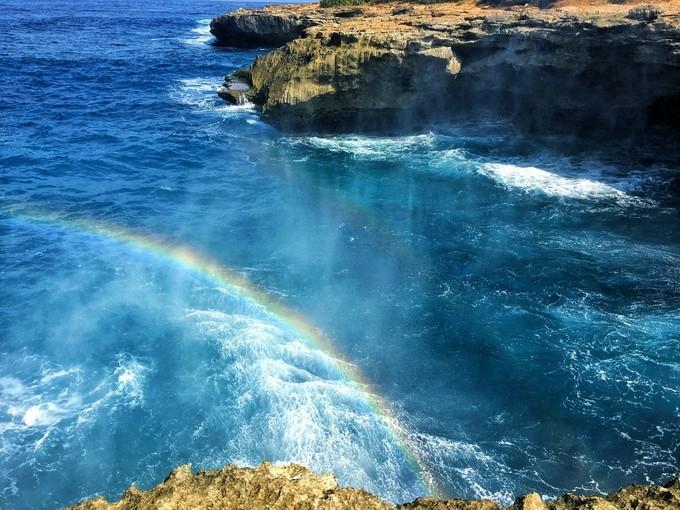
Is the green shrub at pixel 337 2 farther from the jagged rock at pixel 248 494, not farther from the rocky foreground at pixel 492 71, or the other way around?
the jagged rock at pixel 248 494

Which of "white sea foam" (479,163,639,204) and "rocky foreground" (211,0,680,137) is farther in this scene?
"rocky foreground" (211,0,680,137)

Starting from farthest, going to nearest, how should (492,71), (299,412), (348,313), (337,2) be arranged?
(337,2)
(492,71)
(348,313)
(299,412)

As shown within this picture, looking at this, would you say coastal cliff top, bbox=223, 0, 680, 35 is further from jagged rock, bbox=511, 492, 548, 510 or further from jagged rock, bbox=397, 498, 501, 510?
jagged rock, bbox=397, 498, 501, 510

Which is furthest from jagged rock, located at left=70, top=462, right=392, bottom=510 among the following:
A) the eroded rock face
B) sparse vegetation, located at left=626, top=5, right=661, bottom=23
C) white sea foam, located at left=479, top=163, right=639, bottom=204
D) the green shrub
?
the eroded rock face

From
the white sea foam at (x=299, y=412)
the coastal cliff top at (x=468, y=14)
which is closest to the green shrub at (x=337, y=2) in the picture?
the coastal cliff top at (x=468, y=14)

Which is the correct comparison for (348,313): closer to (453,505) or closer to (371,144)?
(453,505)

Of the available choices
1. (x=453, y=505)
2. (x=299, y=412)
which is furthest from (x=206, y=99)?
(x=453, y=505)

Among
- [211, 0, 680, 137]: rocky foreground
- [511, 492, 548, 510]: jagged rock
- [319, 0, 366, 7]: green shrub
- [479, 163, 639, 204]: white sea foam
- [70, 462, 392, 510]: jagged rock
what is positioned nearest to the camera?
[70, 462, 392, 510]: jagged rock
